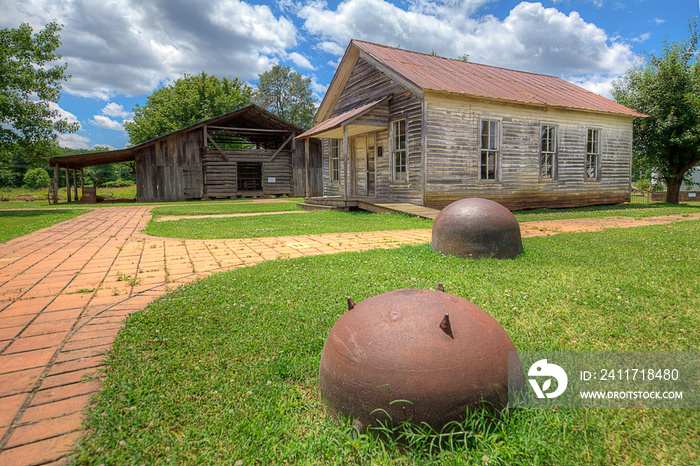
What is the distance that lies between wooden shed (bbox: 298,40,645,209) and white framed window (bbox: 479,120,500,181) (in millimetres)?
38

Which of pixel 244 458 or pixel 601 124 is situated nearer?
pixel 244 458

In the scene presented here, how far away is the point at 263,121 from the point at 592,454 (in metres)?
27.1

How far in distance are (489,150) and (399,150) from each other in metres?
3.55

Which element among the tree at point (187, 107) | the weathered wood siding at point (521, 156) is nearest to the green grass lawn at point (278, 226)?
the weathered wood siding at point (521, 156)

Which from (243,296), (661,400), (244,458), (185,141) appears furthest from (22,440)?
(185,141)

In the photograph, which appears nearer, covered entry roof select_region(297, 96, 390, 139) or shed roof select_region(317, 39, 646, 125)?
covered entry roof select_region(297, 96, 390, 139)

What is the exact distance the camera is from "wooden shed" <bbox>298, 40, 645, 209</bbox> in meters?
12.9

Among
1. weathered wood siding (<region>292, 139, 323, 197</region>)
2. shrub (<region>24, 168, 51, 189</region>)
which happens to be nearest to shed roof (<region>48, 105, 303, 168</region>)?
weathered wood siding (<region>292, 139, 323, 197</region>)

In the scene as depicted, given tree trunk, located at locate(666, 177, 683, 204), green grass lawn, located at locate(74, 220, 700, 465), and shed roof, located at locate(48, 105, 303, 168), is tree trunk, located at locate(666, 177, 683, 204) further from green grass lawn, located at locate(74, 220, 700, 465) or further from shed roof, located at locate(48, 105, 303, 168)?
shed roof, located at locate(48, 105, 303, 168)

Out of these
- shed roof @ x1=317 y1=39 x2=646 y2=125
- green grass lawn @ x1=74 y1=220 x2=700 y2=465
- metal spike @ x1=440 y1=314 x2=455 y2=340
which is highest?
shed roof @ x1=317 y1=39 x2=646 y2=125

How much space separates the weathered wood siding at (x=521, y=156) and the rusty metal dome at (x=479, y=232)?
7.19m

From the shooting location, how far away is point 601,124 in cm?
1669

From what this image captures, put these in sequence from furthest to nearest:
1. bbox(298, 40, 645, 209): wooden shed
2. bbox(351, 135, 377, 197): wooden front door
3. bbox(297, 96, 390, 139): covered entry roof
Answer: bbox(351, 135, 377, 197): wooden front door < bbox(298, 40, 645, 209): wooden shed < bbox(297, 96, 390, 139): covered entry roof

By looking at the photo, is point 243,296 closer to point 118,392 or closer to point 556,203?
point 118,392
